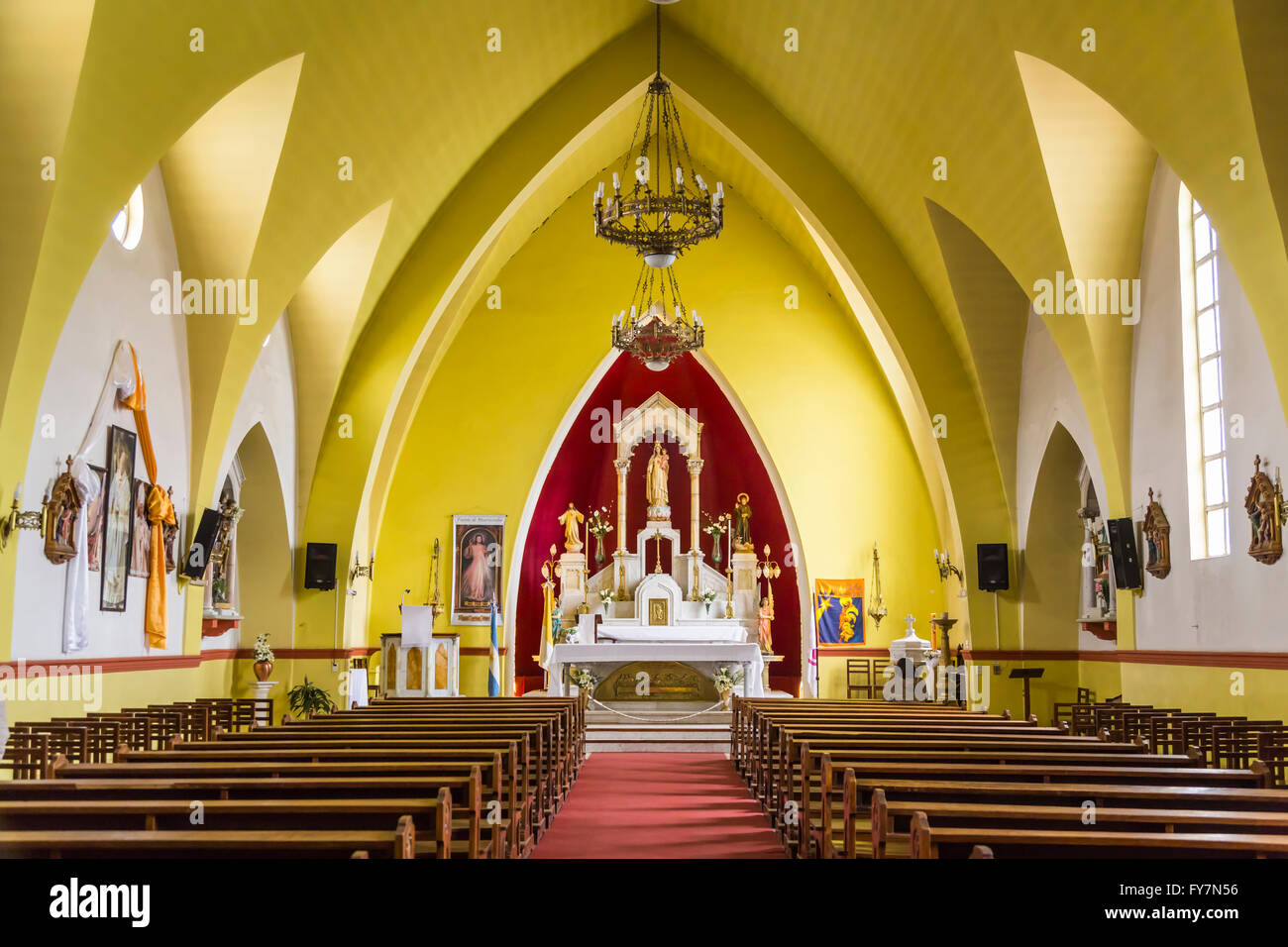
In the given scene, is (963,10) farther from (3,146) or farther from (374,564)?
(374,564)

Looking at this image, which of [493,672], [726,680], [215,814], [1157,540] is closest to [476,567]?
[493,672]

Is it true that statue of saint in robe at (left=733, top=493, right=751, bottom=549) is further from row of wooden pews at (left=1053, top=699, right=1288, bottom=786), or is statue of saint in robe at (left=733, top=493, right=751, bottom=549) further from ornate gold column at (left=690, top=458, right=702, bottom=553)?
row of wooden pews at (left=1053, top=699, right=1288, bottom=786)

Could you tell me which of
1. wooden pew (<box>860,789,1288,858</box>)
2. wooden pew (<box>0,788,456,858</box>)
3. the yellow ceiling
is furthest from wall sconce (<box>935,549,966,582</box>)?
wooden pew (<box>0,788,456,858</box>)

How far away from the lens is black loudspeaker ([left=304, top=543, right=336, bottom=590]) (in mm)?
15133

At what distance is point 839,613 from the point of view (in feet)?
57.7

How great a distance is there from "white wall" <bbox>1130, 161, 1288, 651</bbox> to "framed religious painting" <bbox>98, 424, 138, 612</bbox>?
1014 centimetres

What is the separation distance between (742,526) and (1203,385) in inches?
356

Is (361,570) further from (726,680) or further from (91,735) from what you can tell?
(91,735)

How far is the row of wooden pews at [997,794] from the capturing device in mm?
3426

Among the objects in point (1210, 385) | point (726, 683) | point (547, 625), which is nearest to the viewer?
point (1210, 385)

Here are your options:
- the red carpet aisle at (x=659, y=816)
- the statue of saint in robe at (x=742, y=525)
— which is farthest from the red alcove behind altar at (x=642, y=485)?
the red carpet aisle at (x=659, y=816)

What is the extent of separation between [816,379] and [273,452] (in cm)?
862

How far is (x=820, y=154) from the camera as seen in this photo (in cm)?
1505

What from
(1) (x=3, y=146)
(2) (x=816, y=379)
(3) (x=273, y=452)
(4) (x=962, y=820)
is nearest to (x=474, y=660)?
(3) (x=273, y=452)
